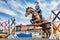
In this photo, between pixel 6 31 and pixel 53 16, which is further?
pixel 6 31

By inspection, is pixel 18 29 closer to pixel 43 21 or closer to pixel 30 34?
pixel 30 34

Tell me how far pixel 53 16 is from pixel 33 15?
2.02 m

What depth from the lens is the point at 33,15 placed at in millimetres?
16906

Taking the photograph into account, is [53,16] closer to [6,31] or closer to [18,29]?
[18,29]

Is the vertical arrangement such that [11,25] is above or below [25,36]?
above

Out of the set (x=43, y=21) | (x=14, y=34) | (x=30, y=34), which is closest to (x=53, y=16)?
(x=43, y=21)

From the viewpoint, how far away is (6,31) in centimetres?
1708

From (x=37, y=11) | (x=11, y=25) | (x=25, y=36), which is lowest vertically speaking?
(x=25, y=36)

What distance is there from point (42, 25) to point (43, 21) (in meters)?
0.42

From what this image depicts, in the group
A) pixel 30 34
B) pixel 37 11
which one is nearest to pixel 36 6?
pixel 37 11

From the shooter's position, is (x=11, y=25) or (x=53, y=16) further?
(x=11, y=25)

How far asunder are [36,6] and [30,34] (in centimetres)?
272

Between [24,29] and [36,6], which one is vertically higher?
[36,6]

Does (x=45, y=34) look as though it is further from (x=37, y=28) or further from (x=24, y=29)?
(x=24, y=29)
